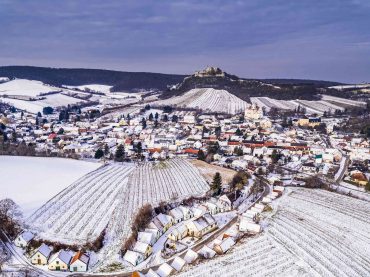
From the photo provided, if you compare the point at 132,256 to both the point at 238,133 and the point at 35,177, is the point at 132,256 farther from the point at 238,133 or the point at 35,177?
the point at 238,133

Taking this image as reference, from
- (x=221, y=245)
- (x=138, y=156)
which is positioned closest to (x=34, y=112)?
(x=138, y=156)

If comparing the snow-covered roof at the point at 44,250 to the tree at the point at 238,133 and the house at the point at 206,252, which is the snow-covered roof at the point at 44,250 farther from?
the tree at the point at 238,133

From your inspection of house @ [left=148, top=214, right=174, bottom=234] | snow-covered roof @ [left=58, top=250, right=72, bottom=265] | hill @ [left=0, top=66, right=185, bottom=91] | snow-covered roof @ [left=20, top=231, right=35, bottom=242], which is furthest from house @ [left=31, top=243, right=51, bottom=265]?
hill @ [left=0, top=66, right=185, bottom=91]

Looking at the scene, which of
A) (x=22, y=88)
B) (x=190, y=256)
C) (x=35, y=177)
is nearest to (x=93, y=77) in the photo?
(x=22, y=88)

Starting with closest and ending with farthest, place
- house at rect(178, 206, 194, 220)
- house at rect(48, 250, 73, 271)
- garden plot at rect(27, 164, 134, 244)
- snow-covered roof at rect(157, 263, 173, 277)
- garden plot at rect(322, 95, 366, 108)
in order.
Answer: snow-covered roof at rect(157, 263, 173, 277), house at rect(48, 250, 73, 271), garden plot at rect(27, 164, 134, 244), house at rect(178, 206, 194, 220), garden plot at rect(322, 95, 366, 108)

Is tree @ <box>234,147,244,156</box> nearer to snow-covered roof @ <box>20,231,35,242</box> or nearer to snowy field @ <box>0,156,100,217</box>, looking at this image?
snowy field @ <box>0,156,100,217</box>
